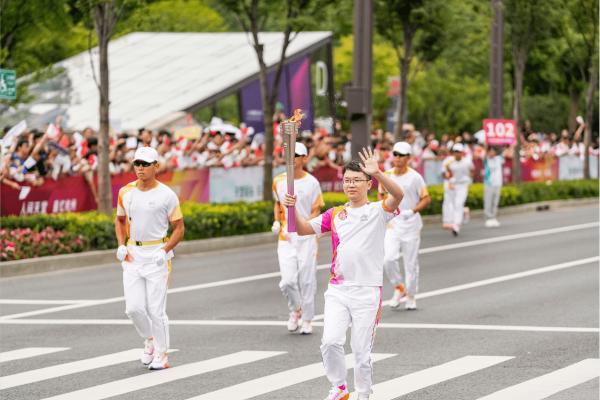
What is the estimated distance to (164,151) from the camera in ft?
86.5

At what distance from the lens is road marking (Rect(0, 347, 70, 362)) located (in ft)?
41.0

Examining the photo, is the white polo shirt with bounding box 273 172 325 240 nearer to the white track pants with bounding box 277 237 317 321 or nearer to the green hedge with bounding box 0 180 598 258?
the white track pants with bounding box 277 237 317 321

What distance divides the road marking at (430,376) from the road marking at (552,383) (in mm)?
650

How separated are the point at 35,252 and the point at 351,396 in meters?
11.3

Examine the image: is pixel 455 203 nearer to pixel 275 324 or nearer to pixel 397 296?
pixel 397 296

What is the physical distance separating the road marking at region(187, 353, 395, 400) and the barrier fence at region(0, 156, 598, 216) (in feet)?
38.2

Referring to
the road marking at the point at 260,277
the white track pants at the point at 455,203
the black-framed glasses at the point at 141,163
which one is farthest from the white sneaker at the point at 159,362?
the white track pants at the point at 455,203

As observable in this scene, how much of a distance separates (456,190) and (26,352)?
53.6 feet

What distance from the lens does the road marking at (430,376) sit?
34.5ft

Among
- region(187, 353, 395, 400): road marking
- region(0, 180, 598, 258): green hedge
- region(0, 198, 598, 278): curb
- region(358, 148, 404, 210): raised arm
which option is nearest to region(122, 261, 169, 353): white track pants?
region(187, 353, 395, 400): road marking

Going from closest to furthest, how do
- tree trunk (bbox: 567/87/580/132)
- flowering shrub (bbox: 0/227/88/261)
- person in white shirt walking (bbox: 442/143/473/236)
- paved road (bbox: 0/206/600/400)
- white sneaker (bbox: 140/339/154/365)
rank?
paved road (bbox: 0/206/600/400), white sneaker (bbox: 140/339/154/365), flowering shrub (bbox: 0/227/88/261), person in white shirt walking (bbox: 442/143/473/236), tree trunk (bbox: 567/87/580/132)

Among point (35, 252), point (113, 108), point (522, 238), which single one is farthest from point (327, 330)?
point (113, 108)

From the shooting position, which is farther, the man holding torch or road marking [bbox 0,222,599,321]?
road marking [bbox 0,222,599,321]

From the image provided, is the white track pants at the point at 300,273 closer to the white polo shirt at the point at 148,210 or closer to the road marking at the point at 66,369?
the road marking at the point at 66,369
